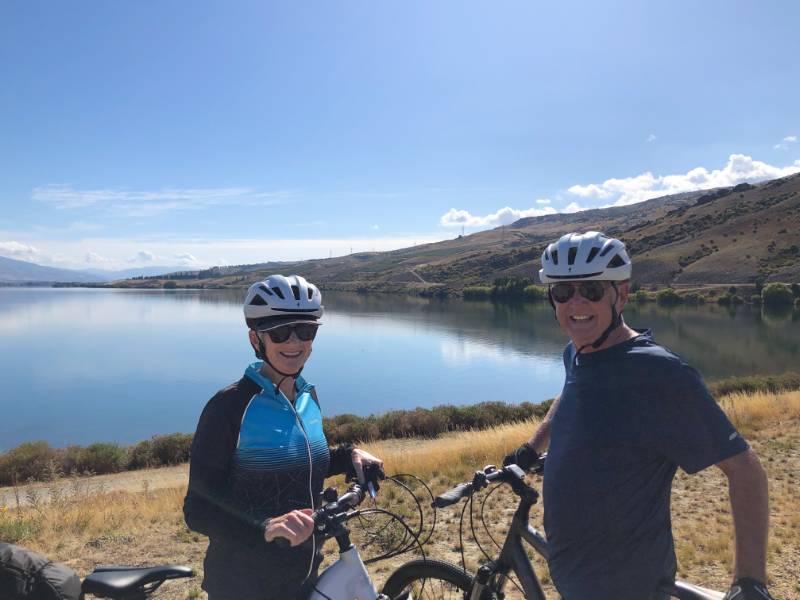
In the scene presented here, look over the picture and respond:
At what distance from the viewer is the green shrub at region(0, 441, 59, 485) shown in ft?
49.7

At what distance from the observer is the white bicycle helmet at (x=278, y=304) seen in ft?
6.93

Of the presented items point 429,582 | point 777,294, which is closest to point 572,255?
point 429,582

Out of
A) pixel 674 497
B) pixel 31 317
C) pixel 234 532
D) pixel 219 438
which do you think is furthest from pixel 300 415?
pixel 31 317

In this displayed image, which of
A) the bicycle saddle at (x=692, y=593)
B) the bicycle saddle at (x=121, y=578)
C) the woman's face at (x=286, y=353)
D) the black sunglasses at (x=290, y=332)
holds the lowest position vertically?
the bicycle saddle at (x=121, y=578)

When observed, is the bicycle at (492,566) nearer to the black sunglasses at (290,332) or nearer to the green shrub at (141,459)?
the black sunglasses at (290,332)

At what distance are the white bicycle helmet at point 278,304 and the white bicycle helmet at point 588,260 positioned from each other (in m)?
1.01

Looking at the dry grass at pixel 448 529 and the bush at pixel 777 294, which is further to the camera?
the bush at pixel 777 294

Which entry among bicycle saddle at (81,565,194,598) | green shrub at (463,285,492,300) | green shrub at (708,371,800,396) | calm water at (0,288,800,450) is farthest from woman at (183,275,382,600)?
green shrub at (463,285,492,300)

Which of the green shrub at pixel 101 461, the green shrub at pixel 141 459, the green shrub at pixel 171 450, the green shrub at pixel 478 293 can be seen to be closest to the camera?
the green shrub at pixel 101 461

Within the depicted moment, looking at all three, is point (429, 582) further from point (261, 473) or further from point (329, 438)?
point (329, 438)

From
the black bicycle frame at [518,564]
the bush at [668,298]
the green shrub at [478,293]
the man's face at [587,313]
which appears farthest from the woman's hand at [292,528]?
the green shrub at [478,293]

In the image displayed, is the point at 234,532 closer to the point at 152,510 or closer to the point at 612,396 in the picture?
the point at 612,396

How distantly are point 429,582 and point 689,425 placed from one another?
1718 millimetres

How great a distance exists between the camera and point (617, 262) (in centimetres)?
206
